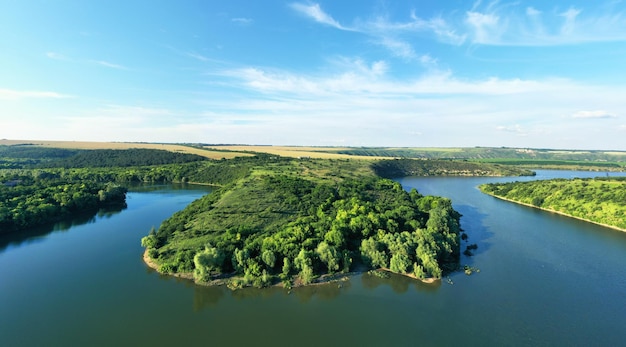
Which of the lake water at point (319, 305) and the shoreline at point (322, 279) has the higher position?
the shoreline at point (322, 279)

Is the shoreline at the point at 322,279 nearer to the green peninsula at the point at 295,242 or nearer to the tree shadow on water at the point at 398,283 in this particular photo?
the green peninsula at the point at 295,242

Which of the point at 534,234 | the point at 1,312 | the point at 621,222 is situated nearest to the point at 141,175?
the point at 1,312

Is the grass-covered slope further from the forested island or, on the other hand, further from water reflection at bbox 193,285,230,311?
water reflection at bbox 193,285,230,311

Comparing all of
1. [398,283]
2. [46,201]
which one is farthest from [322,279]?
[46,201]

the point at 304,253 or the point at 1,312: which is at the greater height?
the point at 304,253

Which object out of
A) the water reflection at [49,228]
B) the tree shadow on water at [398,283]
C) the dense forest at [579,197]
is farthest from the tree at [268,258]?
the dense forest at [579,197]

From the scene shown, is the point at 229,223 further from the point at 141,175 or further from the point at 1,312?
the point at 141,175

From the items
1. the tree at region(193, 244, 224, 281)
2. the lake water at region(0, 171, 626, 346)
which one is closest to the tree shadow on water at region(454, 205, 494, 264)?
the lake water at region(0, 171, 626, 346)
